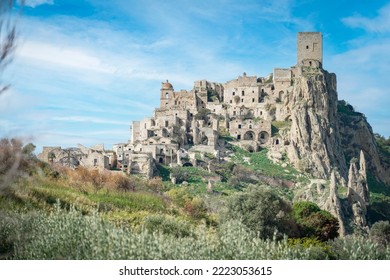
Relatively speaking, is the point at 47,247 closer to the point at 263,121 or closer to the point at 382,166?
the point at 263,121

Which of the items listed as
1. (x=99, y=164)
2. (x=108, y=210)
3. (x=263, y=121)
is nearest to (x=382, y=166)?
(x=263, y=121)

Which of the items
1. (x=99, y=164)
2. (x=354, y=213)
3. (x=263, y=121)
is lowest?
(x=354, y=213)

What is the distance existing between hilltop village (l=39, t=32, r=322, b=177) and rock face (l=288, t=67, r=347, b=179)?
112 cm

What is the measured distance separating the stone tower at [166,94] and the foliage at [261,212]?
47.7 metres

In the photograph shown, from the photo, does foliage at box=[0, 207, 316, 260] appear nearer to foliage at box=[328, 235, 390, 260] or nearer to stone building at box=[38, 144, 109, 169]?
foliage at box=[328, 235, 390, 260]

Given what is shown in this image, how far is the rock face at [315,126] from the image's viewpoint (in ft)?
195

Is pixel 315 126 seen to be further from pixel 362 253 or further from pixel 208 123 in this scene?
pixel 362 253

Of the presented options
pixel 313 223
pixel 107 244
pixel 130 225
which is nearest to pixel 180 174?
pixel 313 223

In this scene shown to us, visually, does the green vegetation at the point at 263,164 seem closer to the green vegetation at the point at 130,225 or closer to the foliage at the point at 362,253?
the green vegetation at the point at 130,225

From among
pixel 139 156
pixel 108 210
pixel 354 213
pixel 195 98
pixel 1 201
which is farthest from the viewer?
pixel 195 98

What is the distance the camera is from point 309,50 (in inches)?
2702

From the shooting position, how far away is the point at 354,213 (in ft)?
141

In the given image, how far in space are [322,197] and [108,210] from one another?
98.7ft

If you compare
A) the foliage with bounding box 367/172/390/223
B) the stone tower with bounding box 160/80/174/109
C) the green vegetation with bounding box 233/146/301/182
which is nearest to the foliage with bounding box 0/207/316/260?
the foliage with bounding box 367/172/390/223
